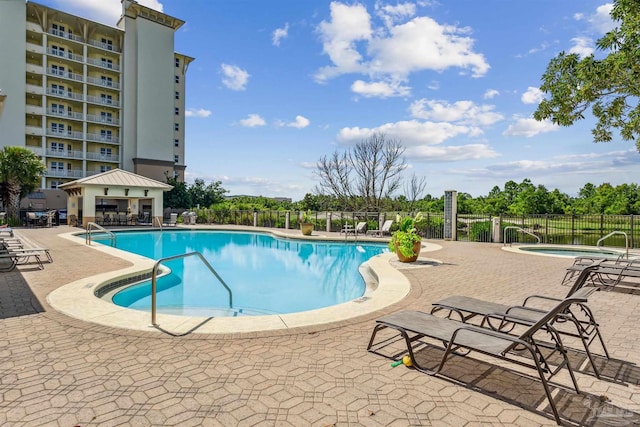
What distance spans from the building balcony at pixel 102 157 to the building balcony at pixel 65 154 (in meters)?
0.97

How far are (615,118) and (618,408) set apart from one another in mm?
7604

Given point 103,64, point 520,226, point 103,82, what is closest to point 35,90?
point 103,82

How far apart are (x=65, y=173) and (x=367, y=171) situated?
31.3 metres

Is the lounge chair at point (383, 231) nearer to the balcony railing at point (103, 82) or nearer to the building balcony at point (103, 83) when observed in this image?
the building balcony at point (103, 83)

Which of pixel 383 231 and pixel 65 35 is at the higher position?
pixel 65 35

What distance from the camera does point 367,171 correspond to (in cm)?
3288

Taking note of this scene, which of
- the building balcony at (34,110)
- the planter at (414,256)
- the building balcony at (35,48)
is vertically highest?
the building balcony at (35,48)

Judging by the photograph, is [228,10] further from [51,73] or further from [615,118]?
[51,73]

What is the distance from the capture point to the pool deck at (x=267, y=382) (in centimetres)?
259

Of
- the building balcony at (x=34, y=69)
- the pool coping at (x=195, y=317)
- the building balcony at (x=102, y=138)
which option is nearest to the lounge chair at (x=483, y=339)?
the pool coping at (x=195, y=317)

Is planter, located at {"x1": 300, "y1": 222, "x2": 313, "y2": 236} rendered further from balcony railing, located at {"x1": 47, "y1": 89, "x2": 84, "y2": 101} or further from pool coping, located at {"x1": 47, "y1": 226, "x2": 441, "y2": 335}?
balcony railing, located at {"x1": 47, "y1": 89, "x2": 84, "y2": 101}

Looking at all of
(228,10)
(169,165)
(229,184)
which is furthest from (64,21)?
(228,10)

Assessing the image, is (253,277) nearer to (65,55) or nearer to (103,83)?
(103,83)

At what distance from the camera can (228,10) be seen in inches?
618
